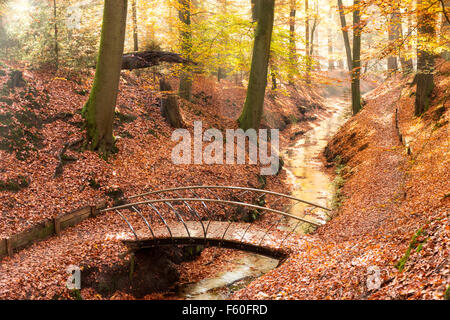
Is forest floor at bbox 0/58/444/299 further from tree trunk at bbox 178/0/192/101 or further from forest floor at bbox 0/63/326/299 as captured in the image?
tree trunk at bbox 178/0/192/101

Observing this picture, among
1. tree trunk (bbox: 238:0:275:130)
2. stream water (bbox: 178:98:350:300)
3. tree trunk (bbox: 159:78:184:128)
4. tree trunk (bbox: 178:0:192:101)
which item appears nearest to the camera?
stream water (bbox: 178:98:350:300)

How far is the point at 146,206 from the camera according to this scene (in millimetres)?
9344

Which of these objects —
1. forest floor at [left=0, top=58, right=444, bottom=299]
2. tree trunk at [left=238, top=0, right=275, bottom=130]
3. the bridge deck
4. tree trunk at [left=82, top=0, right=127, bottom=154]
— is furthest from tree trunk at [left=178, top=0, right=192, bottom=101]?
the bridge deck

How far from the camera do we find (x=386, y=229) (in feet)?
22.6

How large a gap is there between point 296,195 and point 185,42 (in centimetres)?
850

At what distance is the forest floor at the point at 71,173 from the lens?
643cm

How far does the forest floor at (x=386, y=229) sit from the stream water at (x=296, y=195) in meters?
0.97

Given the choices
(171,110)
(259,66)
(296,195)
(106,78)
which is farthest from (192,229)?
(259,66)

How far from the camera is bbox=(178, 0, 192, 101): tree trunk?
14.9 metres

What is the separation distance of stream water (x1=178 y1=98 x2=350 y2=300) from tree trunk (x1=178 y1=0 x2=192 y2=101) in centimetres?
628

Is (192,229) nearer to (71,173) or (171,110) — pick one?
(71,173)

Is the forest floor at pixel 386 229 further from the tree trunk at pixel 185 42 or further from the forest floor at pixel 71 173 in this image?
the tree trunk at pixel 185 42
